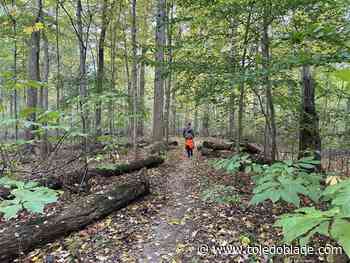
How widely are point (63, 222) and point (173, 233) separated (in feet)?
6.35

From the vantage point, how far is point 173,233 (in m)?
4.46

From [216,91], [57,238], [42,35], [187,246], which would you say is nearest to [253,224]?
[187,246]

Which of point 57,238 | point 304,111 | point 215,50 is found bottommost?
point 57,238

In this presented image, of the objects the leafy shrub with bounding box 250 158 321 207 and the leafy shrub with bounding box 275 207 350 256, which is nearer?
the leafy shrub with bounding box 275 207 350 256

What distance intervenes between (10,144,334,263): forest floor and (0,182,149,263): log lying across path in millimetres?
126

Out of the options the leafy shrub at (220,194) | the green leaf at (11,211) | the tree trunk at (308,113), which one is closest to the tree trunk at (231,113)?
the tree trunk at (308,113)

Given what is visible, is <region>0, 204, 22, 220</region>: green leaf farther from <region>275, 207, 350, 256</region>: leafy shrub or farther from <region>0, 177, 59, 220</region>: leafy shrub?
<region>275, 207, 350, 256</region>: leafy shrub

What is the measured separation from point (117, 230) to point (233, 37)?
18.3 ft

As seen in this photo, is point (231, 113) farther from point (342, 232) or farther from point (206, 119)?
point (342, 232)

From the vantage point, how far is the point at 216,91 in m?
5.86

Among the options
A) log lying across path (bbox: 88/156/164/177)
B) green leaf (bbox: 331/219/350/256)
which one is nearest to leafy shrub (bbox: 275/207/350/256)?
green leaf (bbox: 331/219/350/256)

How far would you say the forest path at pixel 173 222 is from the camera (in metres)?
3.93

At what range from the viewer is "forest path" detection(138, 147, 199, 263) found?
3.93 meters

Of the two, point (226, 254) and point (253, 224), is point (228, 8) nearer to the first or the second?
point (253, 224)
